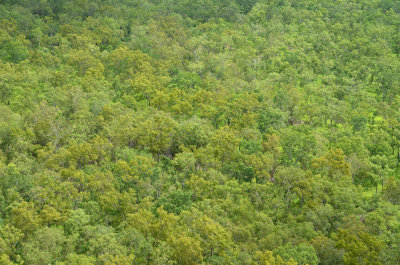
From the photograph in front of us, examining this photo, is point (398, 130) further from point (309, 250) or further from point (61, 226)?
point (61, 226)

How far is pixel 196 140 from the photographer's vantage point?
68.5m

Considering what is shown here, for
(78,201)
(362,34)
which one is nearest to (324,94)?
(362,34)

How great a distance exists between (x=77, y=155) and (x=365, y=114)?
167 ft

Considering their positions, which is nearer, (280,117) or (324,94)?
(280,117)

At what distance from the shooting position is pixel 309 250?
48156mm

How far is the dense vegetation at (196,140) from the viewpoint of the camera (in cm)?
4981

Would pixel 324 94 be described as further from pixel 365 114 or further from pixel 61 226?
pixel 61 226

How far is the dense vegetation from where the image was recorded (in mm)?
49812

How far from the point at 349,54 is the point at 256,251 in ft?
230

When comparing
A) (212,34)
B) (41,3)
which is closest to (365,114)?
(212,34)

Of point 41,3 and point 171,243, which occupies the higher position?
point 41,3

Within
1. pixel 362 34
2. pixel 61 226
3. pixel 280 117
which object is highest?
pixel 362 34

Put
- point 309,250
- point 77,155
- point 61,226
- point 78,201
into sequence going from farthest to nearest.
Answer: point 77,155 → point 78,201 → point 61,226 → point 309,250

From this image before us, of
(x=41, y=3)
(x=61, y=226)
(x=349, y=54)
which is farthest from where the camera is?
(x=41, y=3)
